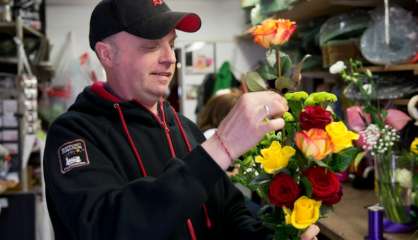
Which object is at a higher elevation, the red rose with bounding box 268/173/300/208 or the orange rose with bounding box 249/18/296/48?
the orange rose with bounding box 249/18/296/48

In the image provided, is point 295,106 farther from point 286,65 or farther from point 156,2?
point 156,2

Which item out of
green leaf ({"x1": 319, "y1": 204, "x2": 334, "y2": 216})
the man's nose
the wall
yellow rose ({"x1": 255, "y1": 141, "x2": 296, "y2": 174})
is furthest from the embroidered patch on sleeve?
the wall

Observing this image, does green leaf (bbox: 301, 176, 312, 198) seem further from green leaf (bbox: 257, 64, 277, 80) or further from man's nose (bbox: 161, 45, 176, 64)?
man's nose (bbox: 161, 45, 176, 64)

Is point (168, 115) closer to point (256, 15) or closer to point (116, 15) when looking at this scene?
point (116, 15)

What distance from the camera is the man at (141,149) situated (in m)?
0.93

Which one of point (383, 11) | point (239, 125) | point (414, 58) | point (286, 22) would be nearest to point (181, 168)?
point (239, 125)

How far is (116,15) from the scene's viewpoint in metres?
1.18

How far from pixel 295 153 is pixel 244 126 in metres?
0.15

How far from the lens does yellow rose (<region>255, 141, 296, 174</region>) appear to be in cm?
99

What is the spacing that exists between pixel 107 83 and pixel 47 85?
4.27m

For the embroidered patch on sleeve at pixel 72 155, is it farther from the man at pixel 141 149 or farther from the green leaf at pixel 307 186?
the green leaf at pixel 307 186

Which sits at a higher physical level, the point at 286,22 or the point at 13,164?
the point at 286,22

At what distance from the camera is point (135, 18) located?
1159mm

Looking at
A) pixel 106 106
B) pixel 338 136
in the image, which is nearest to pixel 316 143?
pixel 338 136
